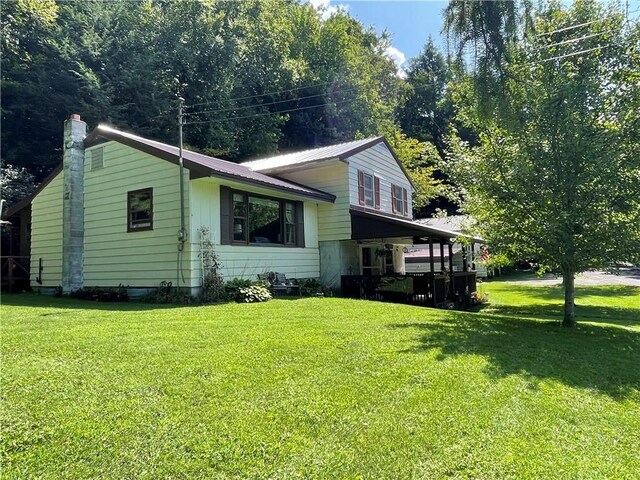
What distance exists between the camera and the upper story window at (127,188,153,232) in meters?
11.0

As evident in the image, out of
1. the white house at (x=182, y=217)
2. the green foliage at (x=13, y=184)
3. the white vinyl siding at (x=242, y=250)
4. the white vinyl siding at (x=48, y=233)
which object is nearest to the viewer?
the white vinyl siding at (x=242, y=250)

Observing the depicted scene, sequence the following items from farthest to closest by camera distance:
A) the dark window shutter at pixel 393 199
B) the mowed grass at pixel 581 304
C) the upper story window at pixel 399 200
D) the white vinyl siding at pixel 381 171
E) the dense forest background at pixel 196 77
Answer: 1. the dense forest background at pixel 196 77
2. the upper story window at pixel 399 200
3. the dark window shutter at pixel 393 199
4. the white vinyl siding at pixel 381 171
5. the mowed grass at pixel 581 304

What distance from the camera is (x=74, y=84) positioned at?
21125 mm

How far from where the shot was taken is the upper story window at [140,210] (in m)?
11.0

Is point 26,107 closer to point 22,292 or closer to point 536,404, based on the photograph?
point 22,292

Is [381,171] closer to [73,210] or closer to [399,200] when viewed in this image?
[399,200]

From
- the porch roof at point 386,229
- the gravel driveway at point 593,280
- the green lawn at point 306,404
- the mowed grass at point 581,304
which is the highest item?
the porch roof at point 386,229

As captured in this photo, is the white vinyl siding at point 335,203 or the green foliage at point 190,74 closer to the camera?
the white vinyl siding at point 335,203

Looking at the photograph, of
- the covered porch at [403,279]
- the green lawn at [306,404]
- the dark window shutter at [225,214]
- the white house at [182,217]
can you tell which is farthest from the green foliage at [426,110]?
the green lawn at [306,404]

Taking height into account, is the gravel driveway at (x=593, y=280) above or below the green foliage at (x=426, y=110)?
below

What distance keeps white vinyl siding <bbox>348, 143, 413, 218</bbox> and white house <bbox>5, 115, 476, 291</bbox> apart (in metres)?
0.11

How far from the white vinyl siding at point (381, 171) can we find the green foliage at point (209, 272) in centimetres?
577

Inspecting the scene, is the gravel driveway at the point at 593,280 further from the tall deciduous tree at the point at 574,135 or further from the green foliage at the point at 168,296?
the green foliage at the point at 168,296

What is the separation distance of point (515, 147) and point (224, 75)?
73.1 feet
